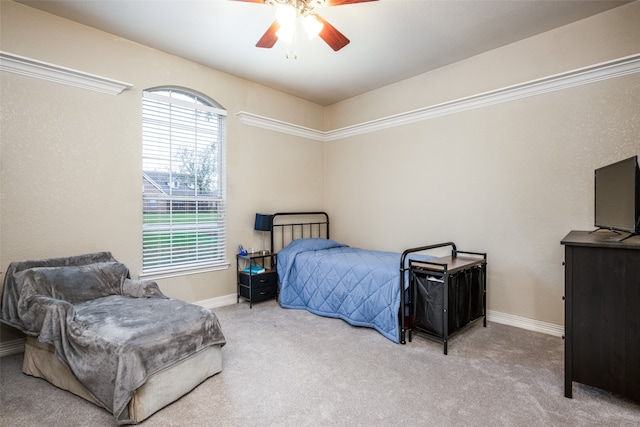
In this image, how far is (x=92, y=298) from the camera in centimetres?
249

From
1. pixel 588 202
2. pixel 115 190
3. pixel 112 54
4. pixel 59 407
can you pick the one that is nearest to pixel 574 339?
pixel 588 202

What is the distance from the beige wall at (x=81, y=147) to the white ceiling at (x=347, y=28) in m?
0.20

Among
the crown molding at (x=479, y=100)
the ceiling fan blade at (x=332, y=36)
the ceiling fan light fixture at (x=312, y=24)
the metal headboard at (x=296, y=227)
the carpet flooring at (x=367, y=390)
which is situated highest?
the ceiling fan blade at (x=332, y=36)

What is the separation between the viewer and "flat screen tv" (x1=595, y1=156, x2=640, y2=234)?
192 centimetres

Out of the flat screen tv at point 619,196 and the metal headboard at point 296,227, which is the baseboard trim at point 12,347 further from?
the flat screen tv at point 619,196

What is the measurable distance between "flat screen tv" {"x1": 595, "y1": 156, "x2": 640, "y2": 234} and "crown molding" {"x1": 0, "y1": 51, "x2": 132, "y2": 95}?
408 centimetres

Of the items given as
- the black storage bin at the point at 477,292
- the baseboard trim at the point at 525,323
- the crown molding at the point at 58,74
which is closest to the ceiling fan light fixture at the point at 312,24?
the crown molding at the point at 58,74

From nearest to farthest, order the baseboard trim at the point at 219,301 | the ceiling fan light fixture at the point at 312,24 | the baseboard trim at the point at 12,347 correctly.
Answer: the ceiling fan light fixture at the point at 312,24
the baseboard trim at the point at 12,347
the baseboard trim at the point at 219,301

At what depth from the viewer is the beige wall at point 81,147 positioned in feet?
8.50

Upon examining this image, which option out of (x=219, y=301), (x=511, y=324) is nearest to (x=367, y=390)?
(x=511, y=324)

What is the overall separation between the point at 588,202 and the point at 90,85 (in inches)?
183

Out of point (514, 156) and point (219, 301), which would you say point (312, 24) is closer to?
point (514, 156)

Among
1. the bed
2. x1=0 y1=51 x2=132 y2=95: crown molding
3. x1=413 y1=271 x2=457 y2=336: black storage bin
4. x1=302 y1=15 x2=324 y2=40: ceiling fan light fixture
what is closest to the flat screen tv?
x1=413 y1=271 x2=457 y2=336: black storage bin

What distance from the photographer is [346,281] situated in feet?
10.7
